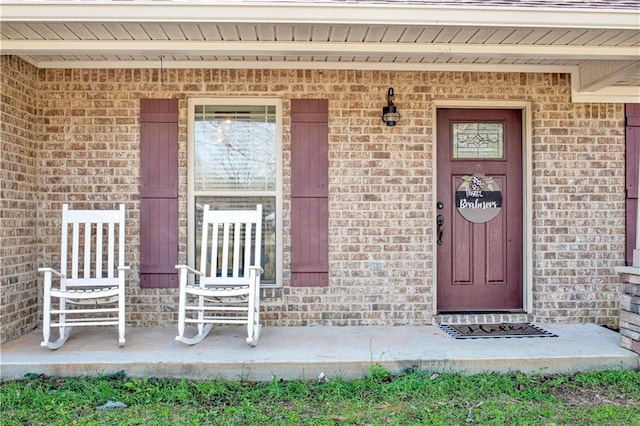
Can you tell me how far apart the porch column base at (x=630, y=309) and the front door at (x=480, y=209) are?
3.37ft

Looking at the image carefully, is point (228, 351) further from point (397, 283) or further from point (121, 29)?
point (121, 29)

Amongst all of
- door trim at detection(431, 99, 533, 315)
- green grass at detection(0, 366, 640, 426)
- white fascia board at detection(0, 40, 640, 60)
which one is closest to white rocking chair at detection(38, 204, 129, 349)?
green grass at detection(0, 366, 640, 426)

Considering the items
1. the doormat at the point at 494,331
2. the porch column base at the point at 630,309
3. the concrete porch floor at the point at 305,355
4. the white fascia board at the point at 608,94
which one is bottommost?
the concrete porch floor at the point at 305,355

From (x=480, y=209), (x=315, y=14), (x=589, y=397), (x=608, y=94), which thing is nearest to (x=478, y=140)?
(x=480, y=209)

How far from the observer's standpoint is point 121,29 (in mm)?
3658

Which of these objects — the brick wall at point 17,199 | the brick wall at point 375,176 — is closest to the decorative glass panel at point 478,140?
the brick wall at point 375,176

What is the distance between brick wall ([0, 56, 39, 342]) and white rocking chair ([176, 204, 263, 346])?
1326 millimetres

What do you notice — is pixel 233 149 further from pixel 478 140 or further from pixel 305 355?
pixel 478 140

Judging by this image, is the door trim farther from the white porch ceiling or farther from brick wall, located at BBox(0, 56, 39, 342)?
brick wall, located at BBox(0, 56, 39, 342)

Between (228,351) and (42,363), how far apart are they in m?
1.25

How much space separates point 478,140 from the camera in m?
5.01

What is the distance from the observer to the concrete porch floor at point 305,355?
367 centimetres

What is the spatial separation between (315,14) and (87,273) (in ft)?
8.95

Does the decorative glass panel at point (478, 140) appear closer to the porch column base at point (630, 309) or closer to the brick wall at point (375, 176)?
the brick wall at point (375, 176)
